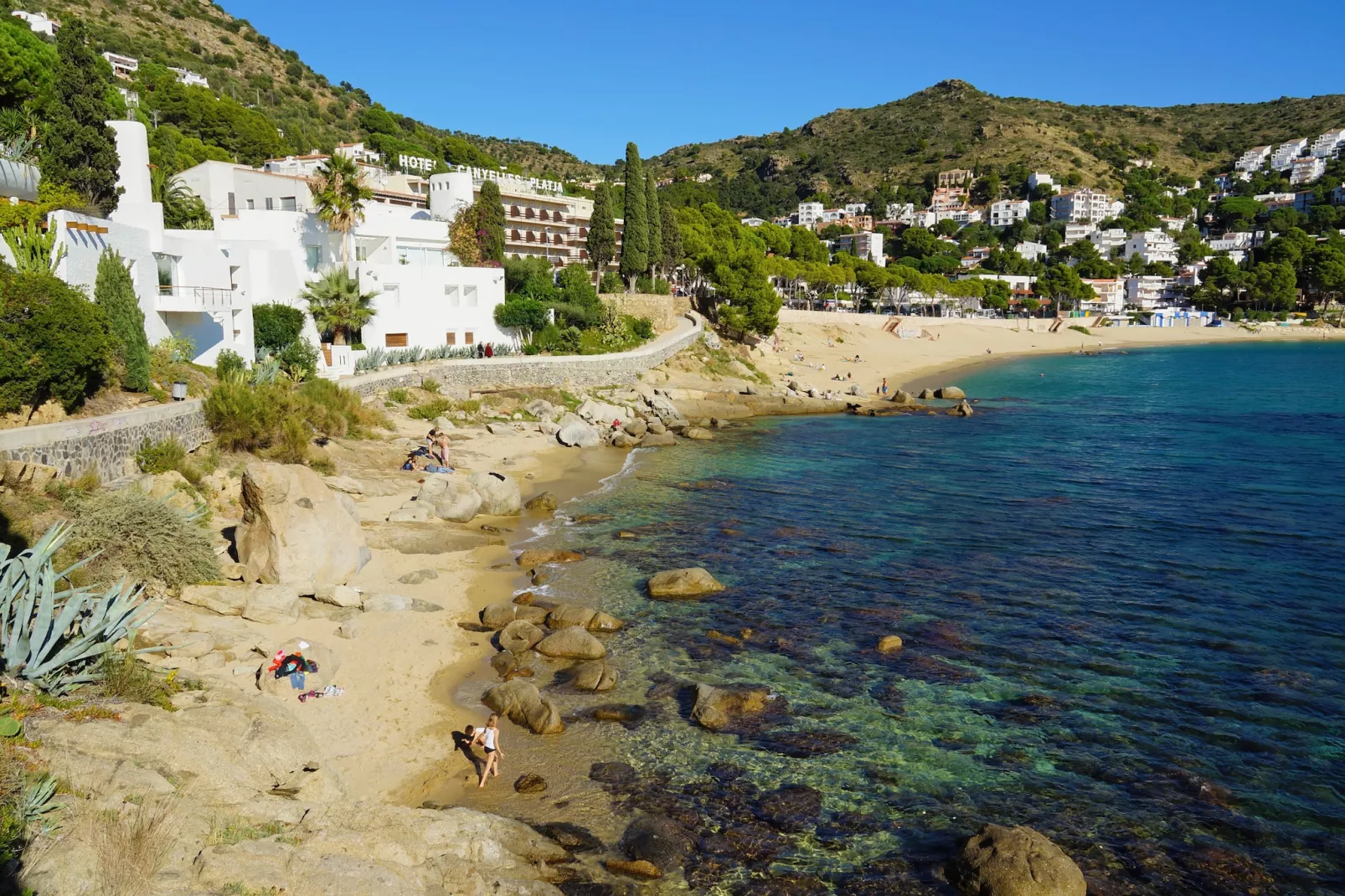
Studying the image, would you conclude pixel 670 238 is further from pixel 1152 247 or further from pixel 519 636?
pixel 1152 247

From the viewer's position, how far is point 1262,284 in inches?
5625

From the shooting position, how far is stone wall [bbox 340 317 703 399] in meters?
38.5

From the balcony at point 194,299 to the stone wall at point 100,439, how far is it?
298 inches

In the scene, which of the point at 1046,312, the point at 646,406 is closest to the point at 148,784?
the point at 646,406

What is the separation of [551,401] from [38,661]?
34.5m

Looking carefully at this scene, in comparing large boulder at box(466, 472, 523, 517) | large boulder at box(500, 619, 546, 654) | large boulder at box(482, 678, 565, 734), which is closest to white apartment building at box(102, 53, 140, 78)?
large boulder at box(466, 472, 523, 517)

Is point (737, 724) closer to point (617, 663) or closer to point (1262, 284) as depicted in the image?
point (617, 663)

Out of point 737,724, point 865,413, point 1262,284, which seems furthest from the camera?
point 1262,284

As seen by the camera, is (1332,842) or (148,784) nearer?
(148,784)

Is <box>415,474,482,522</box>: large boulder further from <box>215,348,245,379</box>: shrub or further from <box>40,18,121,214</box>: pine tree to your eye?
<box>40,18,121,214</box>: pine tree

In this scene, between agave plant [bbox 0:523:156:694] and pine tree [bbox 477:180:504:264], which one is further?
pine tree [bbox 477:180:504:264]

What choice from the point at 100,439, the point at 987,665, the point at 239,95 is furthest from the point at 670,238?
the point at 239,95

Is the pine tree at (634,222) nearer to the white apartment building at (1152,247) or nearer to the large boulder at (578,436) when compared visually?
the large boulder at (578,436)

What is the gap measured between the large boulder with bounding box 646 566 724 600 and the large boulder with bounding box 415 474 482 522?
744 centimetres
